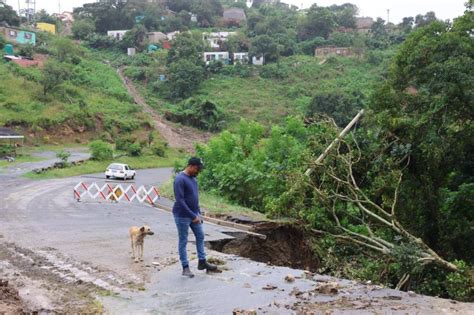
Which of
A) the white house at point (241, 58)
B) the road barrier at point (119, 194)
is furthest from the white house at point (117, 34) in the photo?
the road barrier at point (119, 194)

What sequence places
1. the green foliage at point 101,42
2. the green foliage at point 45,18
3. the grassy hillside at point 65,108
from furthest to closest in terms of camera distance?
the green foliage at point 45,18, the green foliage at point 101,42, the grassy hillside at point 65,108

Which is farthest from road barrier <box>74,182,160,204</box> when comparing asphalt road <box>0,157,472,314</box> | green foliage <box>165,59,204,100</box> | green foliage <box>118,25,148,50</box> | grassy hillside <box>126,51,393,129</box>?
green foliage <box>118,25,148,50</box>

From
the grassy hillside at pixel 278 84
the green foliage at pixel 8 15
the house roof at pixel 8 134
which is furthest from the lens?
the green foliage at pixel 8 15

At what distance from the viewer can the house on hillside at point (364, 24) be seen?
110 metres

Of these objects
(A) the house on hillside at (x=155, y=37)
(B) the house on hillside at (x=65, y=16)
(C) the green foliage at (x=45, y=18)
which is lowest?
(A) the house on hillside at (x=155, y=37)

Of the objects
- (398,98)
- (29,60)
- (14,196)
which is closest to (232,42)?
(29,60)

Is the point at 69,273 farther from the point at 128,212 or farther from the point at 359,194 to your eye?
the point at 128,212

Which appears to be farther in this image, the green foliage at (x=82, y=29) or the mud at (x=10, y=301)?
the green foliage at (x=82, y=29)

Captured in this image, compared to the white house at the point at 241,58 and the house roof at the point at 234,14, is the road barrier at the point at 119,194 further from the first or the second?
the house roof at the point at 234,14

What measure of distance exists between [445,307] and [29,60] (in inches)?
2755

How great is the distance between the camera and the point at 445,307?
700 cm

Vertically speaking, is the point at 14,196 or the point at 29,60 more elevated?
the point at 29,60

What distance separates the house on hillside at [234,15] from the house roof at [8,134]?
75.9 m

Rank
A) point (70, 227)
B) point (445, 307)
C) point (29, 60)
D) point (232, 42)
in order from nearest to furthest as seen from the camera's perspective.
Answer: point (445, 307), point (70, 227), point (29, 60), point (232, 42)
